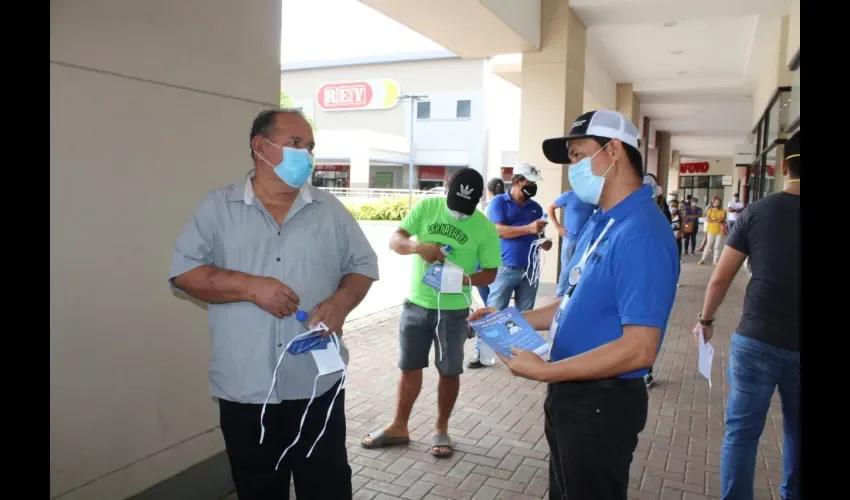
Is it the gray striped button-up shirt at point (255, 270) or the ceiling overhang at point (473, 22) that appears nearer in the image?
the gray striped button-up shirt at point (255, 270)

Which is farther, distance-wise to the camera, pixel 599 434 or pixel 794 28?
pixel 794 28

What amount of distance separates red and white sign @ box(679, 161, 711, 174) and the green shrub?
20.7 metres

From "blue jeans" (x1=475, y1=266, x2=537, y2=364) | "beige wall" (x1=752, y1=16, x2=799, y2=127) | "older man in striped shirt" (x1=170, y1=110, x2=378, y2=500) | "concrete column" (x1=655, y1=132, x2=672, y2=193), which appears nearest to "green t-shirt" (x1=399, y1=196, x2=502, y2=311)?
"older man in striped shirt" (x1=170, y1=110, x2=378, y2=500)

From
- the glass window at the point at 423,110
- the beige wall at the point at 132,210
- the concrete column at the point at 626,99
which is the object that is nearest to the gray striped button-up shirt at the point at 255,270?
the beige wall at the point at 132,210

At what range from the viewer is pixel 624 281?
6.25 feet

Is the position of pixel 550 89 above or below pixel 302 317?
above

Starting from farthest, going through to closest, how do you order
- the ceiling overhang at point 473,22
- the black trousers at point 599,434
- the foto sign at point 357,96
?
the foto sign at point 357,96
the ceiling overhang at point 473,22
the black trousers at point 599,434

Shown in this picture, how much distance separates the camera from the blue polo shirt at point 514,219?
6102mm

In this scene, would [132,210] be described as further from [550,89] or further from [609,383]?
[550,89]

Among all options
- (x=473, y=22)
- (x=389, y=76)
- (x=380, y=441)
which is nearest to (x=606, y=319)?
(x=380, y=441)

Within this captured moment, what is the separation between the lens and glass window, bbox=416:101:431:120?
123 ft

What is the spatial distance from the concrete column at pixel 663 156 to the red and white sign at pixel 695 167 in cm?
1384

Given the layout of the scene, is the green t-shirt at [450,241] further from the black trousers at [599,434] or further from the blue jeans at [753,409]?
the black trousers at [599,434]

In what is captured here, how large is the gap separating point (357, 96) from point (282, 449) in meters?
36.8
